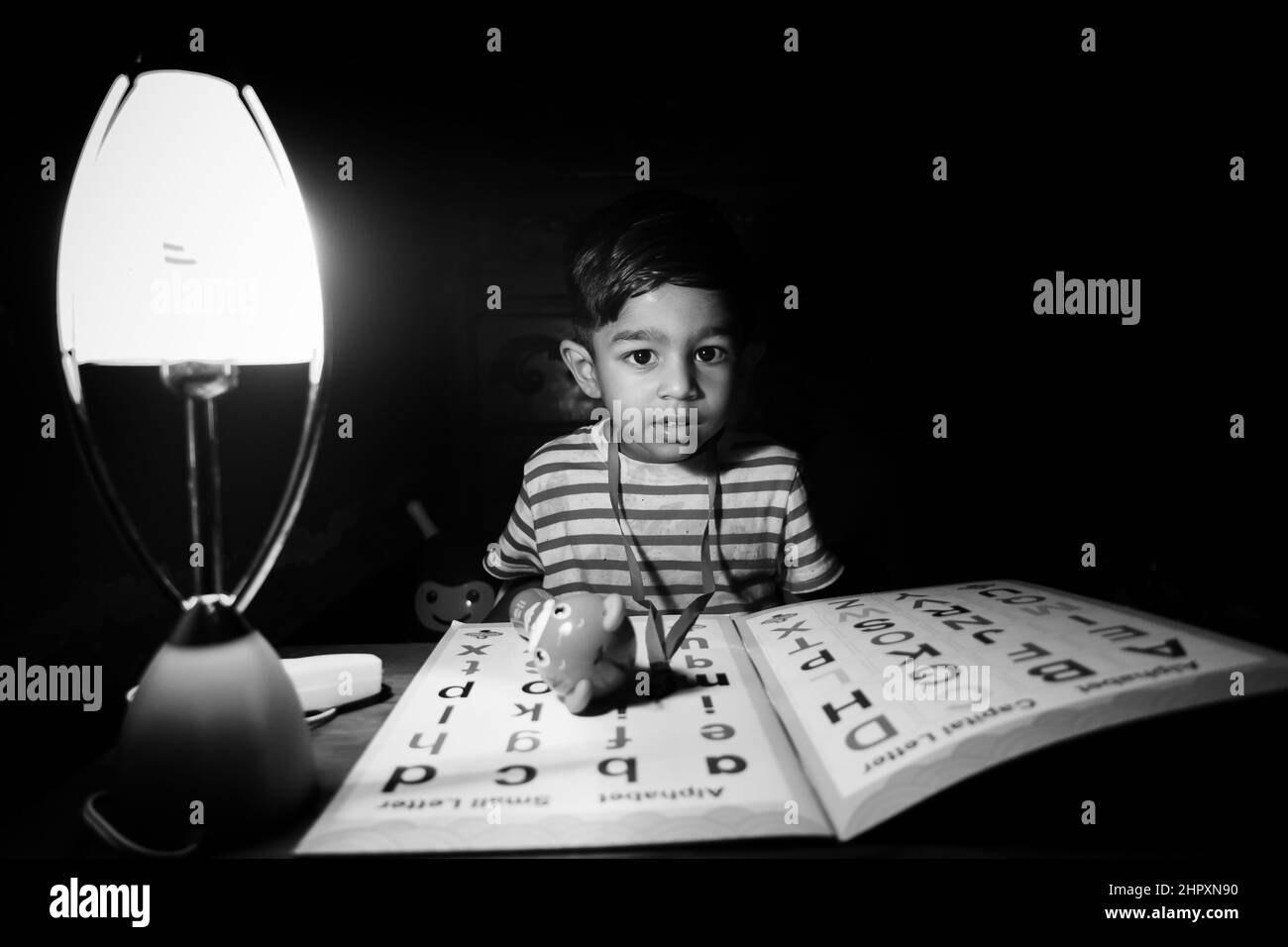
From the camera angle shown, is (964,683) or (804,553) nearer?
(964,683)

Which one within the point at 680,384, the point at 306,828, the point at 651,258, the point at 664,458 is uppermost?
the point at 651,258

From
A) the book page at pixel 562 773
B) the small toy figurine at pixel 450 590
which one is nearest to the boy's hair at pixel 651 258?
the small toy figurine at pixel 450 590

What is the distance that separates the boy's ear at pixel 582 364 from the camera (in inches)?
39.4

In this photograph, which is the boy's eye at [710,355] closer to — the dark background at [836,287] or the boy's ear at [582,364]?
the boy's ear at [582,364]

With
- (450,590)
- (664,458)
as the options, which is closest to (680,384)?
(664,458)

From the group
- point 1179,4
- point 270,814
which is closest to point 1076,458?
point 1179,4

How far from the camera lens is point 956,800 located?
471mm

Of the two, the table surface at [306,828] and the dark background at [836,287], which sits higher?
the dark background at [836,287]

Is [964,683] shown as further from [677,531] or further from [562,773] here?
[677,531]

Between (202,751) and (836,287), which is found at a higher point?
(836,287)

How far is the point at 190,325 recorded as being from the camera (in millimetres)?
478

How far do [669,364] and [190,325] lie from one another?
0.55 m

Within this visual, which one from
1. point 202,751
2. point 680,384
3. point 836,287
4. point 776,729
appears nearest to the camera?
point 202,751
